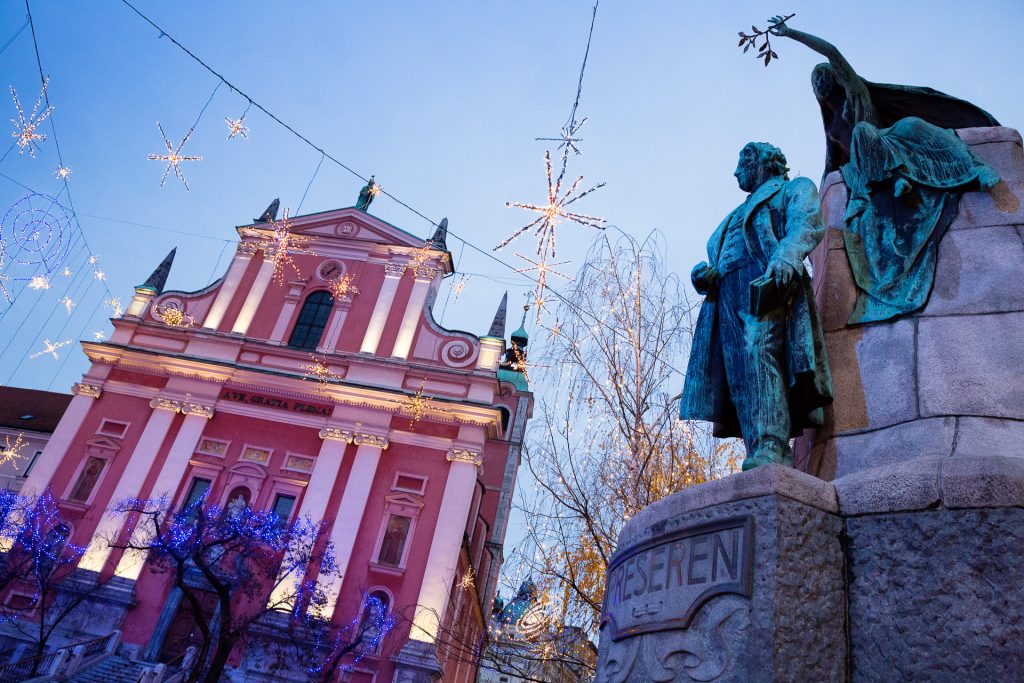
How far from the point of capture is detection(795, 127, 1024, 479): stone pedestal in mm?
2873

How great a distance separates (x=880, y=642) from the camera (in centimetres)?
224

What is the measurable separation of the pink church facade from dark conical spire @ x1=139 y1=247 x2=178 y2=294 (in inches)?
6.2

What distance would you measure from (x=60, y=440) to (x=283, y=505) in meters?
7.48

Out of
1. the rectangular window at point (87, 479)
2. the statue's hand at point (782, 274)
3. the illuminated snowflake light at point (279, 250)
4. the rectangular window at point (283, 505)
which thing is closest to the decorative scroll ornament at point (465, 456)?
the rectangular window at point (283, 505)

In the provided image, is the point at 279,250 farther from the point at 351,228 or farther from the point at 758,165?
the point at 758,165

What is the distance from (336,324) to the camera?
25500 millimetres

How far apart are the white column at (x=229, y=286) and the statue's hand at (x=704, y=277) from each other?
24.8 m

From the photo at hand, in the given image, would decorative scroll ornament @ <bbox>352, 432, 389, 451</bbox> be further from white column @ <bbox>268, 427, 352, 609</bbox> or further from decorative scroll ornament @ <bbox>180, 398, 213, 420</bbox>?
decorative scroll ornament @ <bbox>180, 398, 213, 420</bbox>

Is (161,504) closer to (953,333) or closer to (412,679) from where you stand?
(412,679)

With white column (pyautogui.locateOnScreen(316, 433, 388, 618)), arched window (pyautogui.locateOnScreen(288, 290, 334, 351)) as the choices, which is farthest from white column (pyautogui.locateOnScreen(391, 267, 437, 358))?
white column (pyautogui.locateOnScreen(316, 433, 388, 618))

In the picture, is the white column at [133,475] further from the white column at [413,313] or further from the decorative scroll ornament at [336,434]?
the white column at [413,313]

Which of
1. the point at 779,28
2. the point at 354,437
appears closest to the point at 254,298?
the point at 354,437

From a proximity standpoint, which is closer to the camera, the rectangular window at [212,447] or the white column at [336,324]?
the rectangular window at [212,447]

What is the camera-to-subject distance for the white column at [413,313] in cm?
2492
